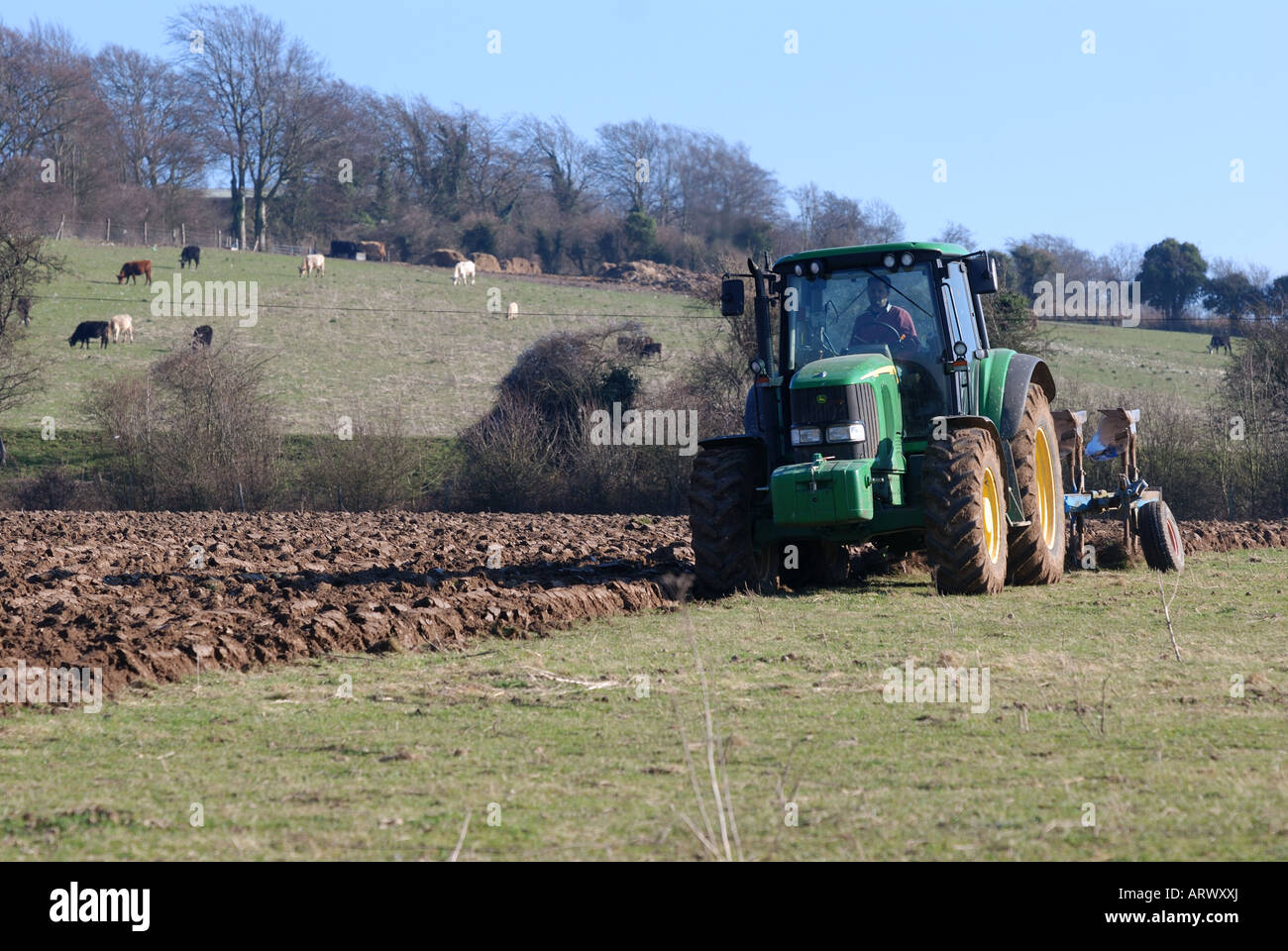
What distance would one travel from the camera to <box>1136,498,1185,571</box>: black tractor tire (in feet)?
Answer: 45.5

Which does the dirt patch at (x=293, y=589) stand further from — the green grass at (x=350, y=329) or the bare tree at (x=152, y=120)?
the bare tree at (x=152, y=120)

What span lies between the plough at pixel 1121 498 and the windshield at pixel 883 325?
2.84m

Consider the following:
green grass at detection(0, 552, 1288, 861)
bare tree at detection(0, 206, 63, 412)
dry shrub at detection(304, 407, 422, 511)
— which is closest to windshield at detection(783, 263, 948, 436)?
green grass at detection(0, 552, 1288, 861)

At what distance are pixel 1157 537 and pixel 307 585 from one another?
8728 millimetres

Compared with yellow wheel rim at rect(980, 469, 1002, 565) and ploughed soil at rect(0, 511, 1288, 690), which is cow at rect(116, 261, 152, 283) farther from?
yellow wheel rim at rect(980, 469, 1002, 565)

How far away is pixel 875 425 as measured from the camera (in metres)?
11.1

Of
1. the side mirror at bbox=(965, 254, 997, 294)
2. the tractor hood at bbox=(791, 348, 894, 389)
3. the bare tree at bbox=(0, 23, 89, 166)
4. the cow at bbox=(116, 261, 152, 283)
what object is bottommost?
the tractor hood at bbox=(791, 348, 894, 389)

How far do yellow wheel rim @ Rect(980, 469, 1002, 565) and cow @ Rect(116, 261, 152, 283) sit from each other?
4890 centimetres

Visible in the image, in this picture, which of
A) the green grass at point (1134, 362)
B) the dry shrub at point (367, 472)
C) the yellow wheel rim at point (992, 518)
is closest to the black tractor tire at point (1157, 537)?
the yellow wheel rim at point (992, 518)

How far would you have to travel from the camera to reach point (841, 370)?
1098cm

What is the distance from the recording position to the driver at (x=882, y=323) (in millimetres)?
11852

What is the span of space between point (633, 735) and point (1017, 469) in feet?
22.3

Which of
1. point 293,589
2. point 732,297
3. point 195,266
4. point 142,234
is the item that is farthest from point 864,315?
point 142,234

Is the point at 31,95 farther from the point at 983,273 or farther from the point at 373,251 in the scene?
the point at 983,273
